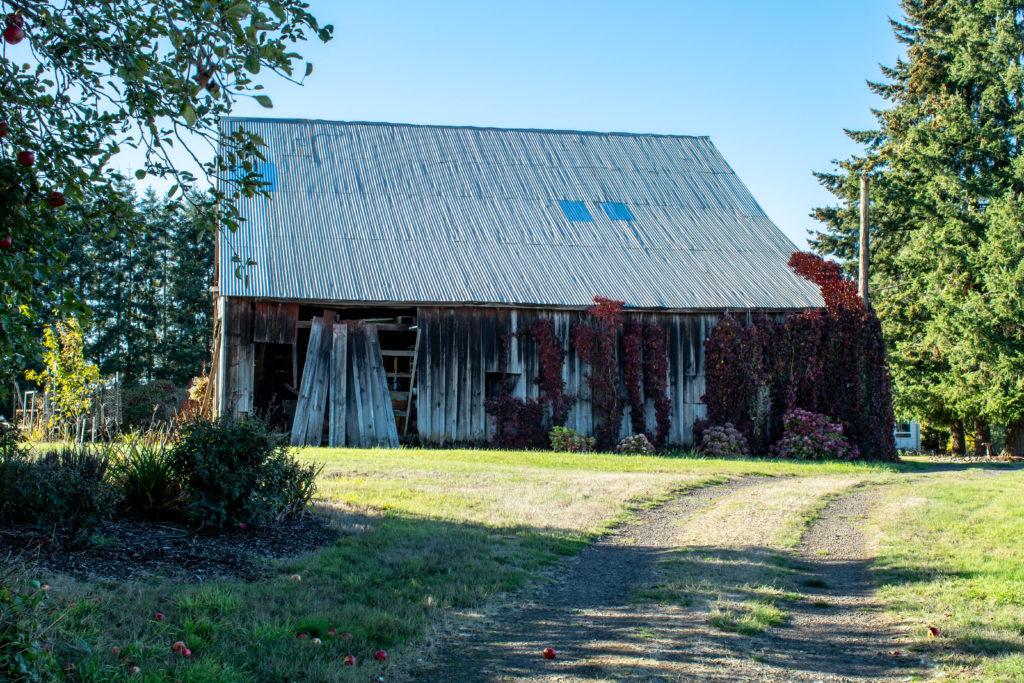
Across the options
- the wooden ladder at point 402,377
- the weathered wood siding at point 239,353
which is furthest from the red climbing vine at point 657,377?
the weathered wood siding at point 239,353

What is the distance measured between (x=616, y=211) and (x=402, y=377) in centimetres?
770

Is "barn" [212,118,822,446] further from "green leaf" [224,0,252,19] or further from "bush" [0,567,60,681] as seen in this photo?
"green leaf" [224,0,252,19]

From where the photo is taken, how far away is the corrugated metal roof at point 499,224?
19484 mm

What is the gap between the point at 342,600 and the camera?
6047 mm

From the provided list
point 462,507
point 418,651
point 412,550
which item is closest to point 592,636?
point 418,651

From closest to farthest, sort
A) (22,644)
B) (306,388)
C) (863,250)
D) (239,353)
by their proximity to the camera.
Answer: (22,644)
(239,353)
(306,388)
(863,250)

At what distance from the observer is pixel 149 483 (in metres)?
7.76

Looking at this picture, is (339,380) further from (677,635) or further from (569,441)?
(677,635)

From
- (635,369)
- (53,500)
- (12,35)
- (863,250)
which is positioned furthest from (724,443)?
(12,35)

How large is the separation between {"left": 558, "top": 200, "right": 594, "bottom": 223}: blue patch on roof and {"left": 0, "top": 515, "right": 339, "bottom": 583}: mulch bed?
53.5ft

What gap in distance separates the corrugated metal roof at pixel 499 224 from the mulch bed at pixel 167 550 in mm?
10788

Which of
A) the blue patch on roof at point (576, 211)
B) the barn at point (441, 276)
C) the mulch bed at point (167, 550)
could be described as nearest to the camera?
the mulch bed at point (167, 550)

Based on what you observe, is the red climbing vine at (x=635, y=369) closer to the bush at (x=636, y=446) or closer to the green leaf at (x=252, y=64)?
the bush at (x=636, y=446)

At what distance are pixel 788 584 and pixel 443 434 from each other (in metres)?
12.8
